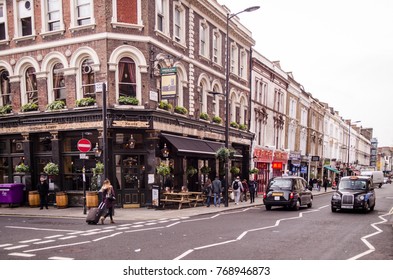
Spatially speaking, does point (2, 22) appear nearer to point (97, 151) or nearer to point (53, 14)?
point (53, 14)

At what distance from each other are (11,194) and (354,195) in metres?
17.8

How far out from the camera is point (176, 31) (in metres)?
21.9

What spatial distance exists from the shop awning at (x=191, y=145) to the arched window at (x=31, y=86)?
318 inches

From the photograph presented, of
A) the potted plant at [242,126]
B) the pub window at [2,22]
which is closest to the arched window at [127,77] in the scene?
the pub window at [2,22]

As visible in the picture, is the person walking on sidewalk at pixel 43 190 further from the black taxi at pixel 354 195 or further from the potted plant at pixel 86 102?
the black taxi at pixel 354 195

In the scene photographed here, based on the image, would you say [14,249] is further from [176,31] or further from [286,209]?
[176,31]

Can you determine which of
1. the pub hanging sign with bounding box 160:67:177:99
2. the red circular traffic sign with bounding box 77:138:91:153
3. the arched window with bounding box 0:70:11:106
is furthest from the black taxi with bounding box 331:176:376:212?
the arched window with bounding box 0:70:11:106

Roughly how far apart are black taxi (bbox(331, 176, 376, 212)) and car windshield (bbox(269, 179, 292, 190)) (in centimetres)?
222

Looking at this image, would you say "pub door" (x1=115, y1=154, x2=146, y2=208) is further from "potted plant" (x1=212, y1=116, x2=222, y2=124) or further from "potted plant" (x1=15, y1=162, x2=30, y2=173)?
"potted plant" (x1=212, y1=116, x2=222, y2=124)

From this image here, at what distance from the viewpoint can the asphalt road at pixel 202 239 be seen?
8.06m

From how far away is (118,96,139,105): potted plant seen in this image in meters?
18.1

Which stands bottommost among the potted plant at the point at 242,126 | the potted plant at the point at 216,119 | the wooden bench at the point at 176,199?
the wooden bench at the point at 176,199

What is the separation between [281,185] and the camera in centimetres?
1850

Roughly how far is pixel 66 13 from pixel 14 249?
46.4ft
